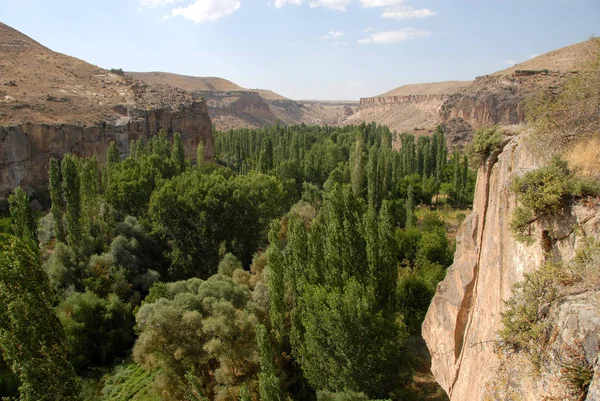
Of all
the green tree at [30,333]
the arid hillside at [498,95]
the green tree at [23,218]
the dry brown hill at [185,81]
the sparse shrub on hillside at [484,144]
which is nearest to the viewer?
the sparse shrub on hillside at [484,144]

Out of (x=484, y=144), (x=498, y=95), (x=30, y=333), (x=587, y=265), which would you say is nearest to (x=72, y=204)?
(x=30, y=333)

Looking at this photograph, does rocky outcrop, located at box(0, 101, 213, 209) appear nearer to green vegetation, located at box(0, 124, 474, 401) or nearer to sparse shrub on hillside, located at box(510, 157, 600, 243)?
green vegetation, located at box(0, 124, 474, 401)

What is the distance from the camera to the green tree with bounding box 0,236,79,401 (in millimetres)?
10203

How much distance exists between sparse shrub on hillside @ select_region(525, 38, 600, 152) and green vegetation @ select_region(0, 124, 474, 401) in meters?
6.68

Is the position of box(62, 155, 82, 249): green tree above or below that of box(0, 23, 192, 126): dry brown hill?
below

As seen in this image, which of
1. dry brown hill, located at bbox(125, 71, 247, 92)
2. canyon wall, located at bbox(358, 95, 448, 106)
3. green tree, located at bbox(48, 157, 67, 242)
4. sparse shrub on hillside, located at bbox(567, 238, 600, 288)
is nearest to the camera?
sparse shrub on hillside, located at bbox(567, 238, 600, 288)

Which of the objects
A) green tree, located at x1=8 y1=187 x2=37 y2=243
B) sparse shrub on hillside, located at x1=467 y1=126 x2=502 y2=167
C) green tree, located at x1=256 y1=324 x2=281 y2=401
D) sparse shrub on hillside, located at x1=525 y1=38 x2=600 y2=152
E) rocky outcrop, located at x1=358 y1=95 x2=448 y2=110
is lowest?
green tree, located at x1=256 y1=324 x2=281 y2=401

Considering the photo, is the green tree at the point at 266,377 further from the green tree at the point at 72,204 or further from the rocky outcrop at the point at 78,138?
the rocky outcrop at the point at 78,138

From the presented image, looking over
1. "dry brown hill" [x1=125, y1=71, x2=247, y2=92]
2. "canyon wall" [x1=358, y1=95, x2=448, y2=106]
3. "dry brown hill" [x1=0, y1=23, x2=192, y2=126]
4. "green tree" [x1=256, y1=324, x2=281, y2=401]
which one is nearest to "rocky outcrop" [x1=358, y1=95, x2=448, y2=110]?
"canyon wall" [x1=358, y1=95, x2=448, y2=106]

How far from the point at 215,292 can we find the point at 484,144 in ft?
35.2

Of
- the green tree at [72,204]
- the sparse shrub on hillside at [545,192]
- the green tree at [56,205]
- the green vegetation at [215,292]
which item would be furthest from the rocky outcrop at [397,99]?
the sparse shrub on hillside at [545,192]

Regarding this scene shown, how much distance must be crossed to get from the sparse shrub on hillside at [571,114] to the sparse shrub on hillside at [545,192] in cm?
94

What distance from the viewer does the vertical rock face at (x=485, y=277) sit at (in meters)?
5.00

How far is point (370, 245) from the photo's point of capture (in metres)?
14.2
